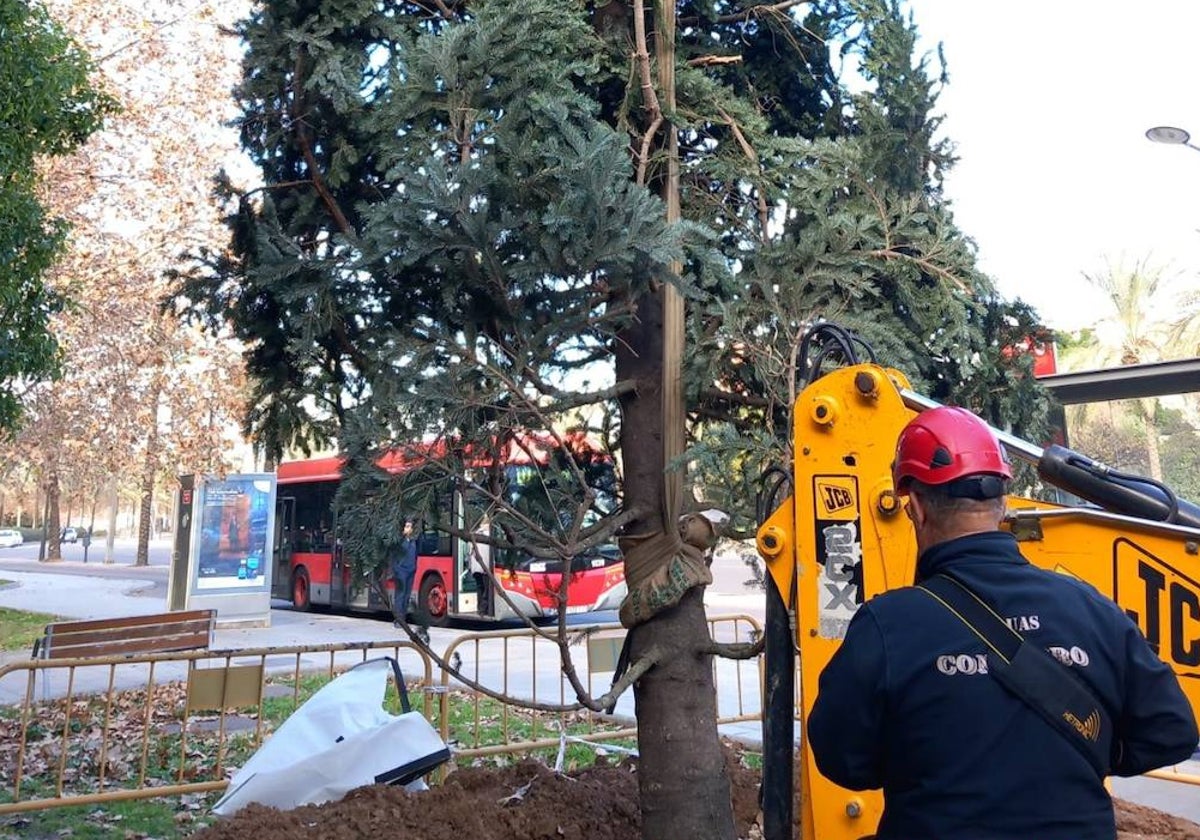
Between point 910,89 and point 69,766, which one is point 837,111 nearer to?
point 910,89

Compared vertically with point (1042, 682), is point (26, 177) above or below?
above

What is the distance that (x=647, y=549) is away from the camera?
3.98 m

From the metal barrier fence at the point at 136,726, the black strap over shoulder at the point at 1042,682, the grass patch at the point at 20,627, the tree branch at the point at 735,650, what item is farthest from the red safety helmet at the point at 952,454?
the grass patch at the point at 20,627

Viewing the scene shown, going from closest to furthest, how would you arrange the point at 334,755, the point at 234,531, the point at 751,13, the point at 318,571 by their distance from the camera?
the point at 334,755 < the point at 751,13 < the point at 234,531 < the point at 318,571

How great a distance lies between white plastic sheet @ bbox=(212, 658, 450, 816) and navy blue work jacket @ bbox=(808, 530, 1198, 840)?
9.58 feet

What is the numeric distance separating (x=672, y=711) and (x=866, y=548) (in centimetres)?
160

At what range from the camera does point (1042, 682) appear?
1.64m

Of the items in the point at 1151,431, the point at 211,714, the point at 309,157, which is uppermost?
the point at 1151,431

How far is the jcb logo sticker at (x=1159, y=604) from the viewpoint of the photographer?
238cm

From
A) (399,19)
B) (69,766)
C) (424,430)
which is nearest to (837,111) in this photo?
(399,19)

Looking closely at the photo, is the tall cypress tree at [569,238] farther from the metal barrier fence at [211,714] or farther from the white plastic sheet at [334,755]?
the metal barrier fence at [211,714]

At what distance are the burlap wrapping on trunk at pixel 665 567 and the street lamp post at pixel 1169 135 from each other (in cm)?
1019

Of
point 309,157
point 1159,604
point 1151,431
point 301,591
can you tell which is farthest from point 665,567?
point 1151,431

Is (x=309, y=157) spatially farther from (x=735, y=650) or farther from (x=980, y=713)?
(x=980, y=713)
